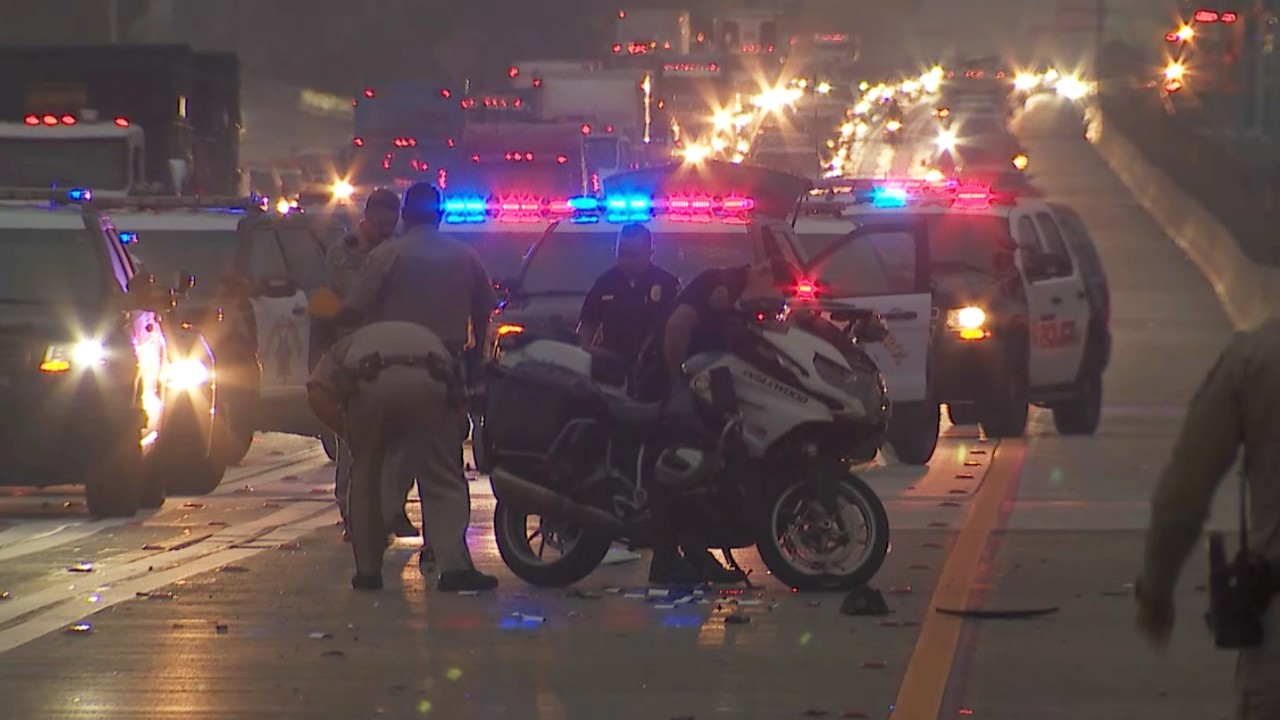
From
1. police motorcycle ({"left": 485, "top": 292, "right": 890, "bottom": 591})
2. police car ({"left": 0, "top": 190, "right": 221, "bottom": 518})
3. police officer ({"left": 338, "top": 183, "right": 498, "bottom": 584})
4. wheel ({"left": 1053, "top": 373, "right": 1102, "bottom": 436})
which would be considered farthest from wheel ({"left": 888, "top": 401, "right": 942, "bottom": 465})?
police motorcycle ({"left": 485, "top": 292, "right": 890, "bottom": 591})

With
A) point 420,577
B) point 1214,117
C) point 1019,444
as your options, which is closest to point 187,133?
point 1019,444

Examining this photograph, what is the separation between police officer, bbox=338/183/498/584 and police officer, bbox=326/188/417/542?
0.63m

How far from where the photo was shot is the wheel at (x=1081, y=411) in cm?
2217

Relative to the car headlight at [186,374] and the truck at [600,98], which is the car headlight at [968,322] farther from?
the truck at [600,98]

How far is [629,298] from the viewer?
1393cm

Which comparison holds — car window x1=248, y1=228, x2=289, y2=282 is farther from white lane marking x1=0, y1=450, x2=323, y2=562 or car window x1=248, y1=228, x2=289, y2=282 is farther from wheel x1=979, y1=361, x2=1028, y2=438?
wheel x1=979, y1=361, x2=1028, y2=438

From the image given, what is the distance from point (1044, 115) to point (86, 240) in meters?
80.2

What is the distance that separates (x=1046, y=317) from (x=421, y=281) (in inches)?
392

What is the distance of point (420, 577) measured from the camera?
12.6m

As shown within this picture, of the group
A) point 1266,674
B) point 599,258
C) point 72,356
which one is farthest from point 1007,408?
point 1266,674

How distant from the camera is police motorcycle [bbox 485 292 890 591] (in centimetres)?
1188

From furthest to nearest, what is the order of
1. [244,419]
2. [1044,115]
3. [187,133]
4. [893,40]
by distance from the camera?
[893,40], [1044,115], [187,133], [244,419]

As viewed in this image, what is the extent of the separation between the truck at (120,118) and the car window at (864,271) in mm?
12919

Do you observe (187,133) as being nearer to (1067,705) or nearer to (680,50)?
(1067,705)
